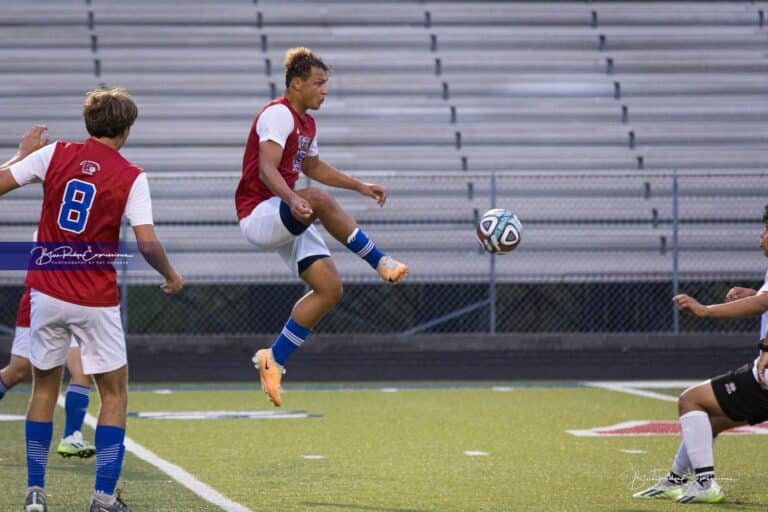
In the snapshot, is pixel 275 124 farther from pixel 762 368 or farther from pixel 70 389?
pixel 762 368

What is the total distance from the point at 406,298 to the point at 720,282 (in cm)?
425

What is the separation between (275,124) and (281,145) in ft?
0.41

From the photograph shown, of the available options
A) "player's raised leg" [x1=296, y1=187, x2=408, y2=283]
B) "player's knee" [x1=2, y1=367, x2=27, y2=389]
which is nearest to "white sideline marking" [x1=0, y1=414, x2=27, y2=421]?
"player's knee" [x1=2, y1=367, x2=27, y2=389]

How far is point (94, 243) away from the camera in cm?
575

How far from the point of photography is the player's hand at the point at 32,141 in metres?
6.11

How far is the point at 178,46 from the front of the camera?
20547 mm

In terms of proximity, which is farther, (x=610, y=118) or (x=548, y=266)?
(x=610, y=118)

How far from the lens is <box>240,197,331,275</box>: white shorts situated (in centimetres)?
766

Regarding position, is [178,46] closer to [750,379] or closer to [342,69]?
[342,69]

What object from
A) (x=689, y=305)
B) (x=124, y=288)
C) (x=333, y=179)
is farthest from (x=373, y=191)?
(x=124, y=288)

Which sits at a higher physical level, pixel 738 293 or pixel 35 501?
pixel 738 293

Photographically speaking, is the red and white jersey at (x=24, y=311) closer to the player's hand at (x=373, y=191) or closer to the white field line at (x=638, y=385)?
the player's hand at (x=373, y=191)

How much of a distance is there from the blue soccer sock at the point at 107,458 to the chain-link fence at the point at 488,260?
10184mm

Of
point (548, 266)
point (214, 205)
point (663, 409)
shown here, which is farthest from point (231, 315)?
point (663, 409)
